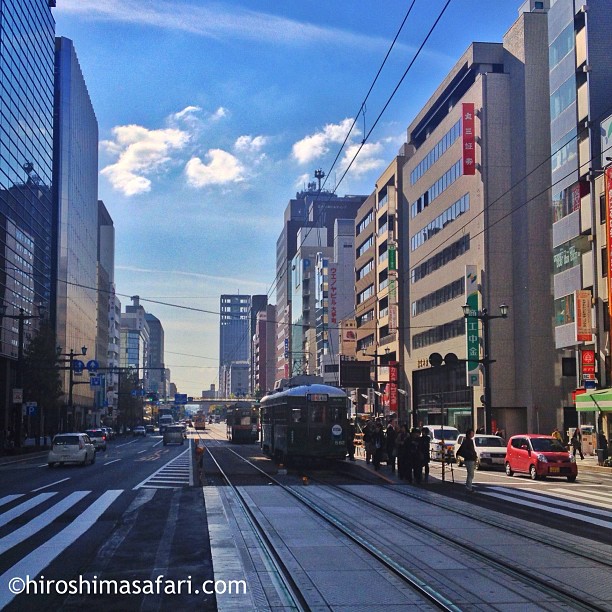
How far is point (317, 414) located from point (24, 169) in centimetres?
5441

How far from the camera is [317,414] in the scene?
108 ft

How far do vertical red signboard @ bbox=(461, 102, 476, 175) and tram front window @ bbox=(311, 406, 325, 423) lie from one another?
3215cm

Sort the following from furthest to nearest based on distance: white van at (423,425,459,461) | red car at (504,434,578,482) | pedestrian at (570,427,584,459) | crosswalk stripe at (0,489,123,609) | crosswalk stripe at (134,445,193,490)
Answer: pedestrian at (570,427,584,459) → white van at (423,425,459,461) → red car at (504,434,578,482) → crosswalk stripe at (134,445,193,490) → crosswalk stripe at (0,489,123,609)

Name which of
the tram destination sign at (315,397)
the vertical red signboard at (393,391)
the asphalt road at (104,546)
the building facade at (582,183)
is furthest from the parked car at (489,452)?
the vertical red signboard at (393,391)

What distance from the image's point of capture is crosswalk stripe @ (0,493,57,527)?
17.1m

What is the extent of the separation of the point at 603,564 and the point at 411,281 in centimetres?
6567

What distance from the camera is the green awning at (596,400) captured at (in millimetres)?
40125

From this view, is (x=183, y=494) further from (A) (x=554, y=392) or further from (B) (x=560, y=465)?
(A) (x=554, y=392)

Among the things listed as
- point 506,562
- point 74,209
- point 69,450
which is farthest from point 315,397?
point 74,209

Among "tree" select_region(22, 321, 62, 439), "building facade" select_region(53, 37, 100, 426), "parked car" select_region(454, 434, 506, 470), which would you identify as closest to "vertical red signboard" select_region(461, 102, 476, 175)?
"parked car" select_region(454, 434, 506, 470)

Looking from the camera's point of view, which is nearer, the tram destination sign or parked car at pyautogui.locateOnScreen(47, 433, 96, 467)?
the tram destination sign

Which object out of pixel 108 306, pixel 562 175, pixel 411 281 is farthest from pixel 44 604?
pixel 108 306

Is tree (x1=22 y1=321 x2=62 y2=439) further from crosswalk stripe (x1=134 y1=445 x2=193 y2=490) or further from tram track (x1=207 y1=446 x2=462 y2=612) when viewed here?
tram track (x1=207 y1=446 x2=462 y2=612)

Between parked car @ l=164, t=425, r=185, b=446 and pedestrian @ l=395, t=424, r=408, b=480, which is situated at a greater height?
pedestrian @ l=395, t=424, r=408, b=480
